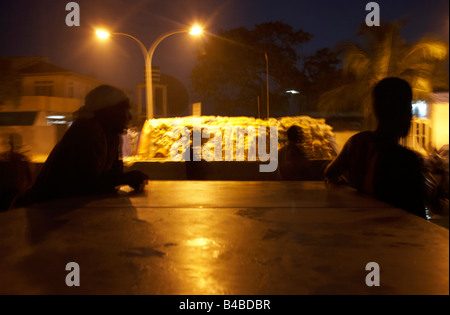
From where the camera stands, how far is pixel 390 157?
1598 millimetres

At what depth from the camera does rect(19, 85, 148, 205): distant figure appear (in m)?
1.75

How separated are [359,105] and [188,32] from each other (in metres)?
9.04

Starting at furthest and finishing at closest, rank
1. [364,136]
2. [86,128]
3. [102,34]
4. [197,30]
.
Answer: [197,30] → [102,34] → [86,128] → [364,136]

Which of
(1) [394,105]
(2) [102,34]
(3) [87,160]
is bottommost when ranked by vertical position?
(3) [87,160]

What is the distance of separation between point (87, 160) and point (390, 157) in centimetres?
138

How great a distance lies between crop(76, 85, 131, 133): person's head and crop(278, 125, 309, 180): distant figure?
233cm

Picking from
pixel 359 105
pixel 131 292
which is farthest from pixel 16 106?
pixel 359 105

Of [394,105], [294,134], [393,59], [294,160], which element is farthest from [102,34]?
[393,59]

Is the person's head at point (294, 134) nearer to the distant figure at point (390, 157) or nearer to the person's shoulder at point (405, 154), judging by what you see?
the distant figure at point (390, 157)

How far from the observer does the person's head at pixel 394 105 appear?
1.62 m

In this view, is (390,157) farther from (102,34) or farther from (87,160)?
(102,34)

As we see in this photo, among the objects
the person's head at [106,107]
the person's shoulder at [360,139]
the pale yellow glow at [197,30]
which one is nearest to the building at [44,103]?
the pale yellow glow at [197,30]

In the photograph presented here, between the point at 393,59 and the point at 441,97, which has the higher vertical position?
the point at 393,59

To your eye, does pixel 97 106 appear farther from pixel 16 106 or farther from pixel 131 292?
pixel 16 106
